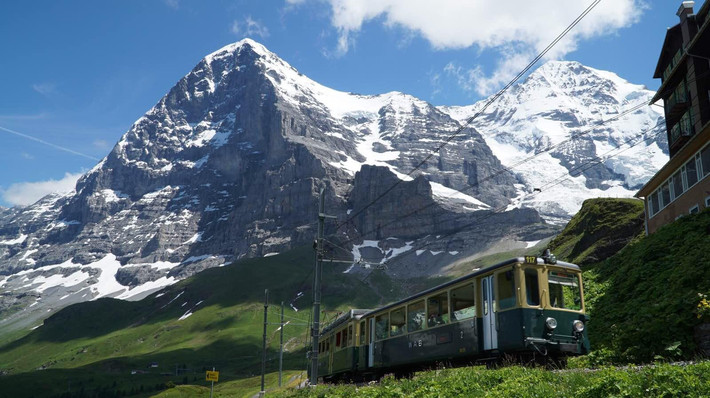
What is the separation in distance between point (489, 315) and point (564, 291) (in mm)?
3168

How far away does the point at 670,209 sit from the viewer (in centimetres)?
4250

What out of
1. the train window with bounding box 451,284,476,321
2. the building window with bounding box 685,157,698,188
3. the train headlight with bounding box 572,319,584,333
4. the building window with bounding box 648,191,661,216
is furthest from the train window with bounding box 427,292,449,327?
the building window with bounding box 648,191,661,216

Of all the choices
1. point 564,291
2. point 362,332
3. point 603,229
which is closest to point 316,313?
point 362,332

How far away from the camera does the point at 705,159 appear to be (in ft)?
122

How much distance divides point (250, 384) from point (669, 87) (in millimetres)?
104971

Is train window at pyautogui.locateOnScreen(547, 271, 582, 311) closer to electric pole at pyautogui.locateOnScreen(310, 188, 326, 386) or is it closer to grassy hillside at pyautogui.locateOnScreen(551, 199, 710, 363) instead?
grassy hillside at pyautogui.locateOnScreen(551, 199, 710, 363)

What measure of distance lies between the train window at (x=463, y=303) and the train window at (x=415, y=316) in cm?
255

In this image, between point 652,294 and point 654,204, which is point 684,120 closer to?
point 654,204

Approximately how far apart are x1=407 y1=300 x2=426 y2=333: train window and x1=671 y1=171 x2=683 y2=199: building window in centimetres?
2326

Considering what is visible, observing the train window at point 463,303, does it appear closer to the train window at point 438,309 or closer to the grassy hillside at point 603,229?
the train window at point 438,309

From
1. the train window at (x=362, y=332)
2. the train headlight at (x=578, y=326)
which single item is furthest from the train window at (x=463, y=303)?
the train window at (x=362, y=332)

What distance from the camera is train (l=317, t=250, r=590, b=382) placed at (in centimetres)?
2258

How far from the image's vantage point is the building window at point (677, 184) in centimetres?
4116

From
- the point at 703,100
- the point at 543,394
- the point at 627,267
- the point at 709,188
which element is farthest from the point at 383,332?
the point at 703,100
